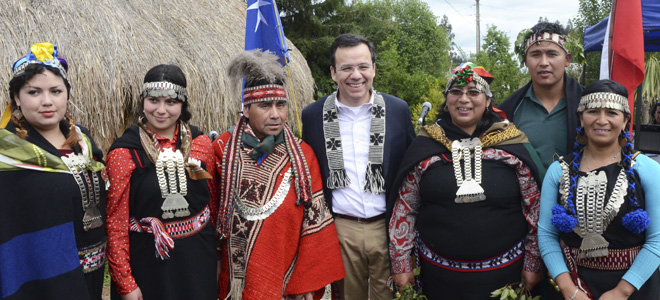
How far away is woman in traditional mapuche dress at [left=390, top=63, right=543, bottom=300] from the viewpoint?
2.70m

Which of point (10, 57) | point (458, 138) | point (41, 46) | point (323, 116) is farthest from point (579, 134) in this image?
point (10, 57)

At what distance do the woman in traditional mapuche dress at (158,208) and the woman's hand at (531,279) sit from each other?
1.78m

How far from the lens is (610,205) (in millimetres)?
2367

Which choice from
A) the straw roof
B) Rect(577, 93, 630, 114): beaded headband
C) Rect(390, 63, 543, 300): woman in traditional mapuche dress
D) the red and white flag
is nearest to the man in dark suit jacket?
Rect(390, 63, 543, 300): woman in traditional mapuche dress

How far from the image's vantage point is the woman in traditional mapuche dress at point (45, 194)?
227 centimetres

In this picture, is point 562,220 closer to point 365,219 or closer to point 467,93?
point 467,93

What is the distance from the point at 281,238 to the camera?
281 cm

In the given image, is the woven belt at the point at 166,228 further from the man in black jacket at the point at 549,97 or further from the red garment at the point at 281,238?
the man in black jacket at the point at 549,97

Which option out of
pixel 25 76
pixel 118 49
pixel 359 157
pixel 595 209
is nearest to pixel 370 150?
pixel 359 157

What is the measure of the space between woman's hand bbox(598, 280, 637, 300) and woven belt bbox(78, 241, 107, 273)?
259cm

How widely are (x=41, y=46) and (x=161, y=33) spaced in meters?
4.80

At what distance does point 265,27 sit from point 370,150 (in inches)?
55.5

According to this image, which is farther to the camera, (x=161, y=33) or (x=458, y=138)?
(x=161, y=33)

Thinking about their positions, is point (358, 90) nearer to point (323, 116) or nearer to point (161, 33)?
point (323, 116)
